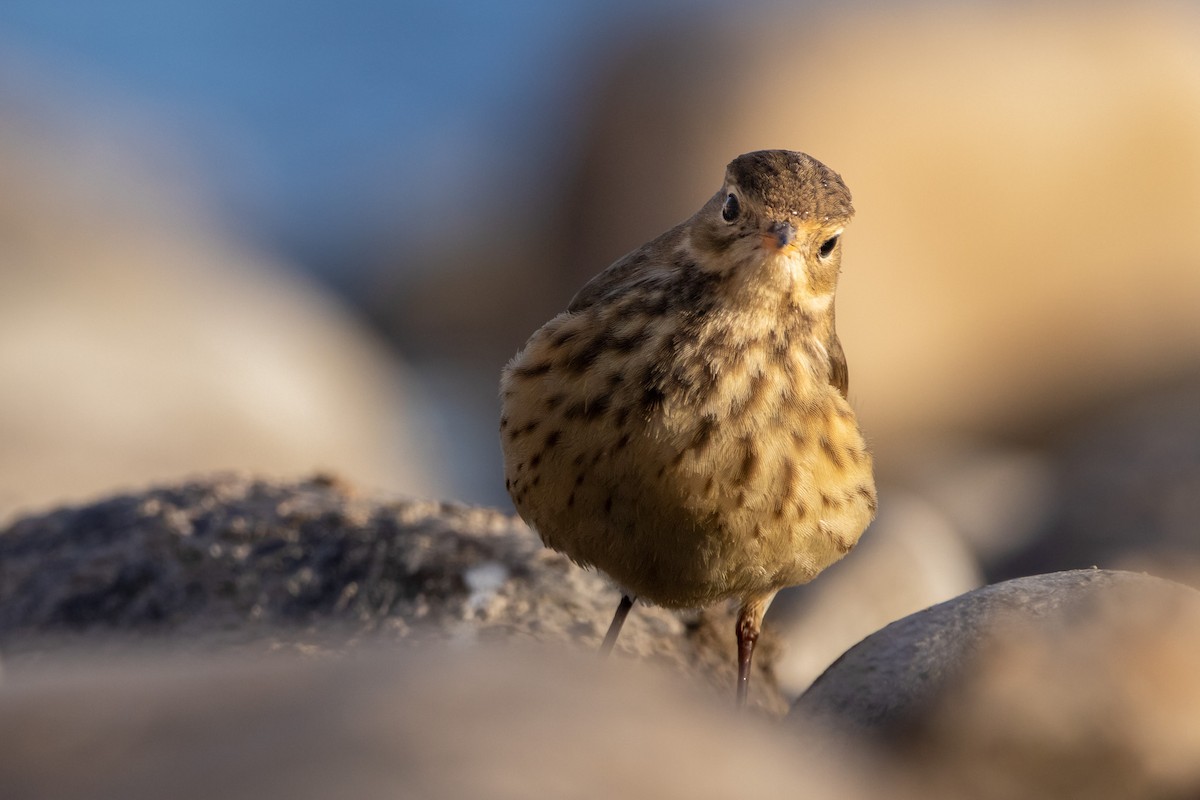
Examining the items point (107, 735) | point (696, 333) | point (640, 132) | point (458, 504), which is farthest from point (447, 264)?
point (107, 735)

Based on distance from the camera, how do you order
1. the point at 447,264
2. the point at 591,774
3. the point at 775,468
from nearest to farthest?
the point at 591,774
the point at 775,468
the point at 447,264

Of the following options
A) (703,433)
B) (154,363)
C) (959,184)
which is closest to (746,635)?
(703,433)

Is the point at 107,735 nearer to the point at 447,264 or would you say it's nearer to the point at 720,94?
the point at 720,94

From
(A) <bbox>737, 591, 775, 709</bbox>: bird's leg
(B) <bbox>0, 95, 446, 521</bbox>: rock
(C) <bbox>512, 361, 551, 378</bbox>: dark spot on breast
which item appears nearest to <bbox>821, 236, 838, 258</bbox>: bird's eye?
(C) <bbox>512, 361, 551, 378</bbox>: dark spot on breast

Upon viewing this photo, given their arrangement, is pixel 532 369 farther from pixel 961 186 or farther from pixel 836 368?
pixel 961 186

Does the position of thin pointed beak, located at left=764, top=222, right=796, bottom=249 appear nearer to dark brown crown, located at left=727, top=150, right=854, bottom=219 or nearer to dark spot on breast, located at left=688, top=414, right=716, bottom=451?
dark brown crown, located at left=727, top=150, right=854, bottom=219

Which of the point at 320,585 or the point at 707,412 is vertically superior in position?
the point at 707,412

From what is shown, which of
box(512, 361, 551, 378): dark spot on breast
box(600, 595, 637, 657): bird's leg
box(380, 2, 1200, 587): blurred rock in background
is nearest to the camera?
box(512, 361, 551, 378): dark spot on breast
